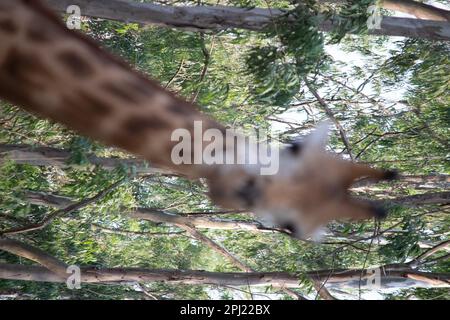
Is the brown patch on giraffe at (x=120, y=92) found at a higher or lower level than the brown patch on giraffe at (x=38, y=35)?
lower

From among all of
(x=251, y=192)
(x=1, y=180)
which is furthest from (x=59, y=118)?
(x=1, y=180)

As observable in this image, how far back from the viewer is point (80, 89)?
1.73 feet

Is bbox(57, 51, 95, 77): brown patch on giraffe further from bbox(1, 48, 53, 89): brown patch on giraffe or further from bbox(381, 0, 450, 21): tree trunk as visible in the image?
bbox(381, 0, 450, 21): tree trunk

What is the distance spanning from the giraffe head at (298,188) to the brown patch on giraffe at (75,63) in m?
0.14

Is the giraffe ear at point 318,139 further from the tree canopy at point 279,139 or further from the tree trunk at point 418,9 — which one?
the tree trunk at point 418,9

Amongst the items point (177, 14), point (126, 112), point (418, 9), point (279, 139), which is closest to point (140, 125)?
point (126, 112)

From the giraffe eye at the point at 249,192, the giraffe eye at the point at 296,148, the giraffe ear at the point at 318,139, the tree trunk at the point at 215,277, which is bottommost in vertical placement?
the giraffe eye at the point at 249,192

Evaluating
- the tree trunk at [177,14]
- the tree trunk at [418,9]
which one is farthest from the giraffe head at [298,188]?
the tree trunk at [418,9]

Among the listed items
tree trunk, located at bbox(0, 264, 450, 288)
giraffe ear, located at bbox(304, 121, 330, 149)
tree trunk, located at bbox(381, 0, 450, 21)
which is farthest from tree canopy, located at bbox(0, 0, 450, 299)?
giraffe ear, located at bbox(304, 121, 330, 149)

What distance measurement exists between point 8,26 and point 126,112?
0.12 meters

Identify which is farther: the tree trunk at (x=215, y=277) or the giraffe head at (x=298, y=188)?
the tree trunk at (x=215, y=277)

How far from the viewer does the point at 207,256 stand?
326 inches

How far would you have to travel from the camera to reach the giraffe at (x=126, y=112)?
0.52m

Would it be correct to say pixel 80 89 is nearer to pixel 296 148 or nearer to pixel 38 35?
pixel 38 35
